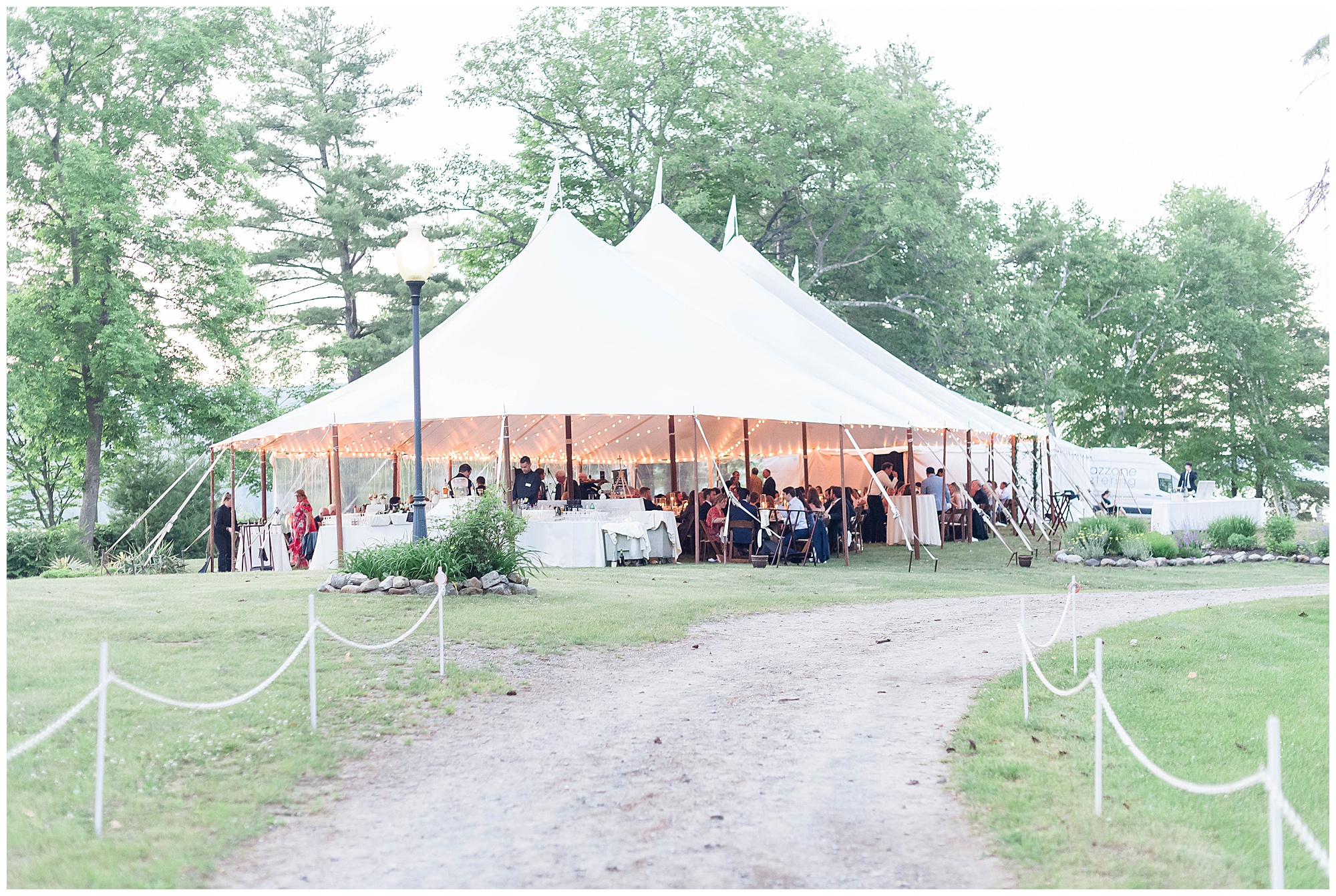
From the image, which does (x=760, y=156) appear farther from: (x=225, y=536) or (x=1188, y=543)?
(x=225, y=536)

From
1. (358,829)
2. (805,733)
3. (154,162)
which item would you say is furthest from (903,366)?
(358,829)

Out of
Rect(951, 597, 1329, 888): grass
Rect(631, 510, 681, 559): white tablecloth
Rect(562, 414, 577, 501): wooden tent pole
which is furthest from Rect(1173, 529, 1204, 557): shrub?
Rect(562, 414, 577, 501): wooden tent pole

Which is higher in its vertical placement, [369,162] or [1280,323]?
[369,162]

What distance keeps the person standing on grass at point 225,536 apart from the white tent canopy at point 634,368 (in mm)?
1207

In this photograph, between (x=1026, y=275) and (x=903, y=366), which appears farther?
(x=1026, y=275)

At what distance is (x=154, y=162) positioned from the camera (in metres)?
23.8

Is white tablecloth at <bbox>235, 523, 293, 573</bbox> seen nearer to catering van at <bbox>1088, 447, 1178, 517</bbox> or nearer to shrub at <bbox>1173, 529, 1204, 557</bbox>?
shrub at <bbox>1173, 529, 1204, 557</bbox>

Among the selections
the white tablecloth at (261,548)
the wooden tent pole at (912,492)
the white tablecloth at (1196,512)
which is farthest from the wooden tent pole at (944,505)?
the white tablecloth at (261,548)

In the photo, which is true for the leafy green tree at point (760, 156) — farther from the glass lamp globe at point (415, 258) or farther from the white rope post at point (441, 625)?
the white rope post at point (441, 625)

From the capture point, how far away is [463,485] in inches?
659

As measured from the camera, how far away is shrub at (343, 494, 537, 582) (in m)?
10.5

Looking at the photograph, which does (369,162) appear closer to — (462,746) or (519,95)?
(519,95)

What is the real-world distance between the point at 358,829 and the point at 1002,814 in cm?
246

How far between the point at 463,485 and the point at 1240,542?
11437 millimetres
